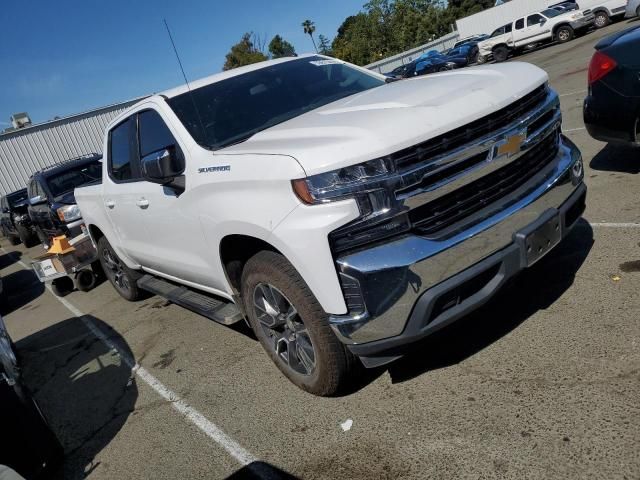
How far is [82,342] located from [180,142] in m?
3.37

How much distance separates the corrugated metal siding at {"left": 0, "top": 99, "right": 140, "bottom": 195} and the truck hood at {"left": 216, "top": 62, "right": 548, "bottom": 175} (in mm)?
25149

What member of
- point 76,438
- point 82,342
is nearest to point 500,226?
point 76,438

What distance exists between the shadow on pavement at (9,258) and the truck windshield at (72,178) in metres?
5.60

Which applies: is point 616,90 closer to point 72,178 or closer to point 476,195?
point 476,195

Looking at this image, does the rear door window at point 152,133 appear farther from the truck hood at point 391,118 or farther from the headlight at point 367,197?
the headlight at point 367,197

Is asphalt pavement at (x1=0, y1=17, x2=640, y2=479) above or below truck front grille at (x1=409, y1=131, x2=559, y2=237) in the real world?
below

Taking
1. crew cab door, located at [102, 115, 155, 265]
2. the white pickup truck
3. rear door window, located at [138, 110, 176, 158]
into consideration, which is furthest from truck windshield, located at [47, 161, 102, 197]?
the white pickup truck

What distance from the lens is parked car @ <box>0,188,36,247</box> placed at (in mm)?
16266

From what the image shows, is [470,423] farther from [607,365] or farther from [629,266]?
[629,266]

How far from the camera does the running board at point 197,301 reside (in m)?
3.82

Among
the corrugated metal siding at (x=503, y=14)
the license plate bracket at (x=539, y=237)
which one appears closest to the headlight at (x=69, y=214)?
the license plate bracket at (x=539, y=237)

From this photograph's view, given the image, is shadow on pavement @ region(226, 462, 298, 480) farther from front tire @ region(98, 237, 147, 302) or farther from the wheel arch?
front tire @ region(98, 237, 147, 302)

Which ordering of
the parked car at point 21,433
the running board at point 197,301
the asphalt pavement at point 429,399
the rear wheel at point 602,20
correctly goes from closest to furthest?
the asphalt pavement at point 429,399, the parked car at point 21,433, the running board at point 197,301, the rear wheel at point 602,20

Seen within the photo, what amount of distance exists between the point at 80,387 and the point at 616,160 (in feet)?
19.7
